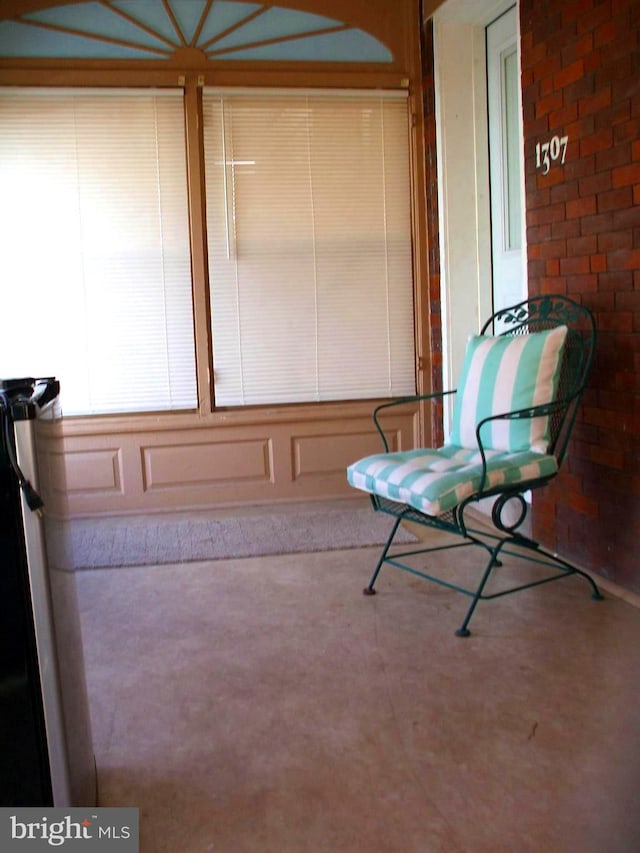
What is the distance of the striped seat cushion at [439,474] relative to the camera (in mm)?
2779

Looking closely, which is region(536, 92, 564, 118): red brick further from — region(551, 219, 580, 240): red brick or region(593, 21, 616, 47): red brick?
region(551, 219, 580, 240): red brick

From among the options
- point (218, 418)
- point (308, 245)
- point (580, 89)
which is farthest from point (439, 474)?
point (308, 245)

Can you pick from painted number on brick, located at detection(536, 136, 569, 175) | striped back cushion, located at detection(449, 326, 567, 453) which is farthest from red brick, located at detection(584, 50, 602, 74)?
striped back cushion, located at detection(449, 326, 567, 453)

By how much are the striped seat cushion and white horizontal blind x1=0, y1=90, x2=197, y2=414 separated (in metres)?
1.83

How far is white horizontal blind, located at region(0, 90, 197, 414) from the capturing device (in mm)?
4438

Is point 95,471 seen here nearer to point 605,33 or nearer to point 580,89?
point 580,89

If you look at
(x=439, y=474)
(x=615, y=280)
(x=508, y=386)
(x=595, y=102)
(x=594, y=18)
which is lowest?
(x=439, y=474)

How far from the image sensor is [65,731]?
5.05 ft

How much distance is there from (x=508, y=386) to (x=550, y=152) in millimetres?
950

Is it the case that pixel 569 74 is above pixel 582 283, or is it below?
above

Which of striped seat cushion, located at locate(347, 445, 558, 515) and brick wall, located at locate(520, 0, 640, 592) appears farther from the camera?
brick wall, located at locate(520, 0, 640, 592)

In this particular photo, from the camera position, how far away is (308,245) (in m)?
4.69

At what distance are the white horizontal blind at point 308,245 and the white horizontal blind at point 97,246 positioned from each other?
23cm

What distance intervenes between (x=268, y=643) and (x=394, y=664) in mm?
450
